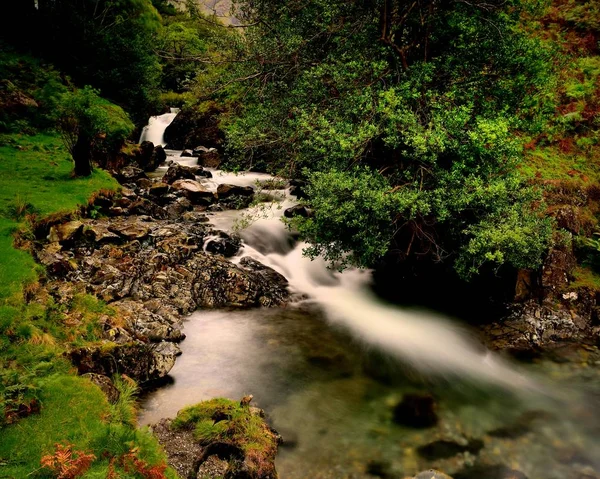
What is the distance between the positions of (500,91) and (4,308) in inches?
470

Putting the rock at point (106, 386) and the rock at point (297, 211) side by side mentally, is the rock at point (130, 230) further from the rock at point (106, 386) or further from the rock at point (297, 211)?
the rock at point (106, 386)

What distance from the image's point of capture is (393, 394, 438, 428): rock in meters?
Answer: 7.80

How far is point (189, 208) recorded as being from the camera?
57.8 ft

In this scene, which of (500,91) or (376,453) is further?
(500,91)

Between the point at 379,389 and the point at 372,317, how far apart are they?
11.2 ft

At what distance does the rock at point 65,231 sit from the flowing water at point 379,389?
415 cm

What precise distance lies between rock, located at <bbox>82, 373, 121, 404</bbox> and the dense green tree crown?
18.1ft

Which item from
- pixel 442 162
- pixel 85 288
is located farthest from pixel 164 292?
pixel 442 162

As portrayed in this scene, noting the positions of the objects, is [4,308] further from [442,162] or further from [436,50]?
[436,50]

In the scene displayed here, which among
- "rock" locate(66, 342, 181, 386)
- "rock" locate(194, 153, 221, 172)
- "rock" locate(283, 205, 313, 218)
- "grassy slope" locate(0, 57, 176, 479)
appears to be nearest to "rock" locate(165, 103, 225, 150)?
Answer: "rock" locate(194, 153, 221, 172)

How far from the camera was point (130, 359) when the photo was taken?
7660 millimetres

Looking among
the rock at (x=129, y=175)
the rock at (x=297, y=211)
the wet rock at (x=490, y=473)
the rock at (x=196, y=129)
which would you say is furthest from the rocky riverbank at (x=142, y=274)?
the rock at (x=196, y=129)

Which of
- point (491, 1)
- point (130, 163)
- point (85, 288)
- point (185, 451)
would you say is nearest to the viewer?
point (185, 451)

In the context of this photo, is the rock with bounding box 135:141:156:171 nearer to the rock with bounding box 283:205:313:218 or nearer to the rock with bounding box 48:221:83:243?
the rock with bounding box 283:205:313:218
